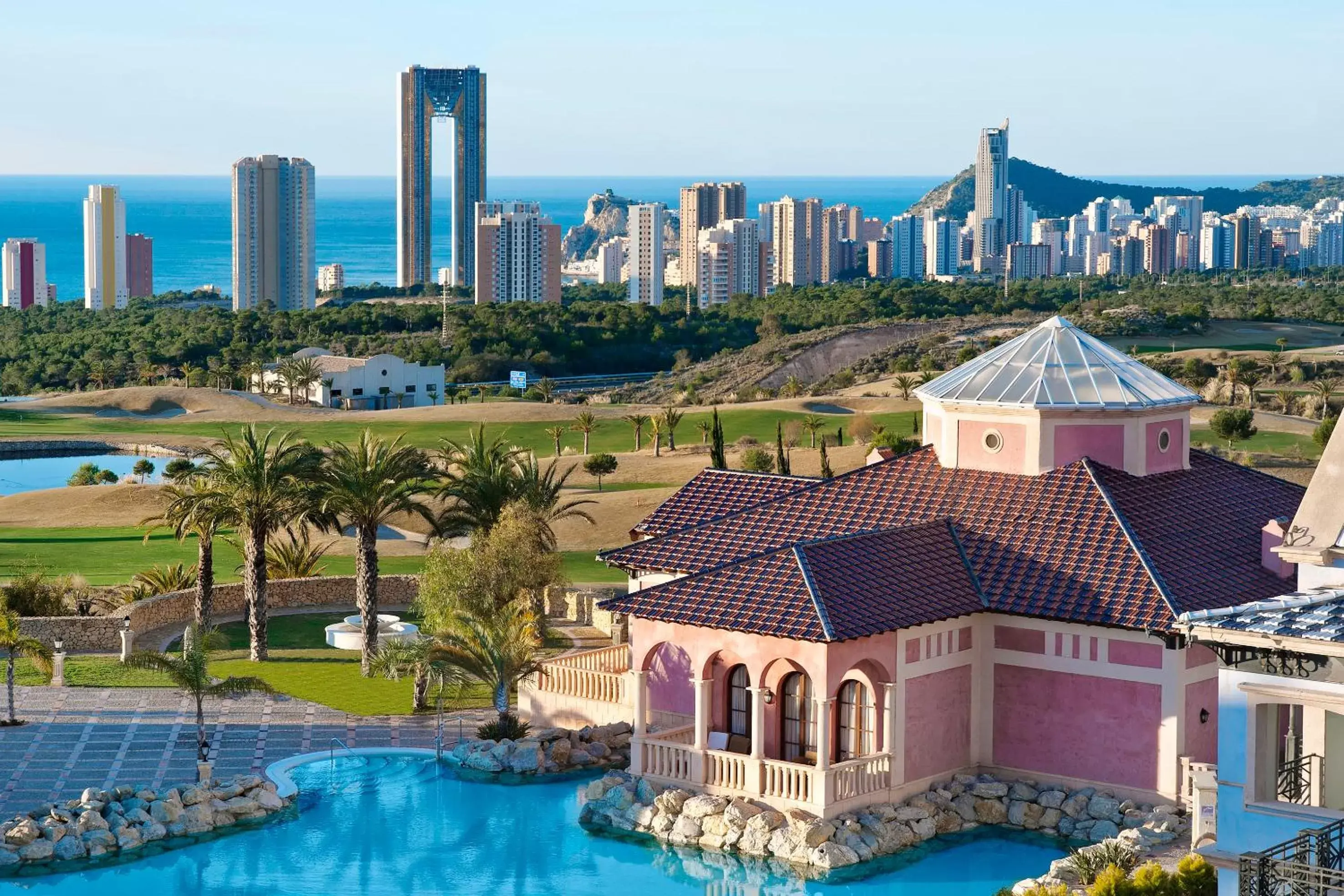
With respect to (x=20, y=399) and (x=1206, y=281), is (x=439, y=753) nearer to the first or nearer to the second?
→ (x=20, y=399)

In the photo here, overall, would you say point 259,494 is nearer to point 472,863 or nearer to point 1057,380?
point 472,863

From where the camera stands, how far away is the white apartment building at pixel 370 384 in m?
110

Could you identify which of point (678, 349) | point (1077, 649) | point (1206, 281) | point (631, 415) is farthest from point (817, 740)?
point (1206, 281)

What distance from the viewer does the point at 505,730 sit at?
3058cm

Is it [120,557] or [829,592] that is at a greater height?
[829,592]

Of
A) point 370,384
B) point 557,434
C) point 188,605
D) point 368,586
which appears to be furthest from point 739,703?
point 370,384

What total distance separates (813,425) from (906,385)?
19.6 meters

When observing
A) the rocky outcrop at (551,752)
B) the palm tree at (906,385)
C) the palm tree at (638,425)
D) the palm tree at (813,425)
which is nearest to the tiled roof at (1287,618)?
the rocky outcrop at (551,752)

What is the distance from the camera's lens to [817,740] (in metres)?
27.2

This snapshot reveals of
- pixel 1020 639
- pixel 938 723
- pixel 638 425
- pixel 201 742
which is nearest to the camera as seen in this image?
pixel 938 723

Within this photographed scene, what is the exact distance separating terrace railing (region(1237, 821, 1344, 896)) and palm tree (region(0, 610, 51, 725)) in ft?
70.0

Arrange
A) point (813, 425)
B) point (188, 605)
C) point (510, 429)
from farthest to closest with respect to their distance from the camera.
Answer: point (510, 429) → point (813, 425) → point (188, 605)

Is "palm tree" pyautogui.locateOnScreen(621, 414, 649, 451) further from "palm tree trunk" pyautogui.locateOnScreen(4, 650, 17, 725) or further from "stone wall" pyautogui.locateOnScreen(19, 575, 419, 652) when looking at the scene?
"palm tree trunk" pyautogui.locateOnScreen(4, 650, 17, 725)

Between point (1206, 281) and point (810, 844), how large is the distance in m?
178
